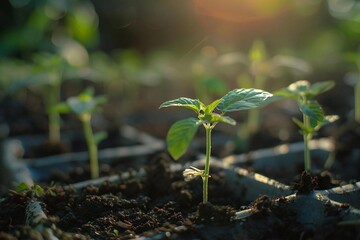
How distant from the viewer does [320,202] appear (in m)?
1.30

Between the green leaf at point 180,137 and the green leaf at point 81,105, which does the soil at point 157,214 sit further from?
the green leaf at point 81,105

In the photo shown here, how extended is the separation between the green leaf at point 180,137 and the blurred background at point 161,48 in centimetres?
135

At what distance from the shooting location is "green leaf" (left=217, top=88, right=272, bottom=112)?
1242 millimetres

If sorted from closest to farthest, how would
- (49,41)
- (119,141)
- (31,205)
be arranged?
(31,205) < (119,141) < (49,41)

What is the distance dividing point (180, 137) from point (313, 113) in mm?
417

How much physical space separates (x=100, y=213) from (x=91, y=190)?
16 centimetres

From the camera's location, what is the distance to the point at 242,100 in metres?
1.28

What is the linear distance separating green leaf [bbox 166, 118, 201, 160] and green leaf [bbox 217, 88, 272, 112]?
3.9 inches

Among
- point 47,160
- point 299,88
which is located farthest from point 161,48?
point 299,88

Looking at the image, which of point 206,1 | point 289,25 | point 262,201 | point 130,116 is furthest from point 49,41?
point 262,201

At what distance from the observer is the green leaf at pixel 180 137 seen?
3.86 feet

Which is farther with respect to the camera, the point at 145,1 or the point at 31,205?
the point at 145,1

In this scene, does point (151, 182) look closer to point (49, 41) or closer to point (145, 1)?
point (49, 41)

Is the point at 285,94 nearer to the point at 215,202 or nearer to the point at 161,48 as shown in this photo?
the point at 215,202
